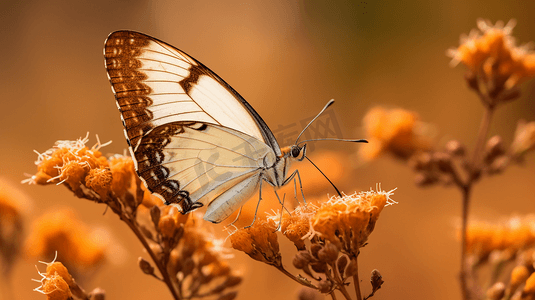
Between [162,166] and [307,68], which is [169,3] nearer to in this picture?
[307,68]

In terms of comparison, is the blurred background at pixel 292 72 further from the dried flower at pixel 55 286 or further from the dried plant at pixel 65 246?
the dried flower at pixel 55 286

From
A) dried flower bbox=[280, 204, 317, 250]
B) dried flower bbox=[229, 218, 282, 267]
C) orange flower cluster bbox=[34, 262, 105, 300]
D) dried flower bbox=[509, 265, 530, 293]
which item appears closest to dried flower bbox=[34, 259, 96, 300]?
orange flower cluster bbox=[34, 262, 105, 300]

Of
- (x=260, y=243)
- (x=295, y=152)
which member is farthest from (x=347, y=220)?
(x=295, y=152)

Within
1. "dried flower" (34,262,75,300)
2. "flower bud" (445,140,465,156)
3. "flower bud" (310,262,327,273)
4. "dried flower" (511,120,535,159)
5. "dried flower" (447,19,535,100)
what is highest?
"dried flower" (447,19,535,100)

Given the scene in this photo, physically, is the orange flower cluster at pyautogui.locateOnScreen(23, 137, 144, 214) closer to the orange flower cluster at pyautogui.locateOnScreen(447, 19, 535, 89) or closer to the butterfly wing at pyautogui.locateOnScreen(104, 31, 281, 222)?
the butterfly wing at pyautogui.locateOnScreen(104, 31, 281, 222)

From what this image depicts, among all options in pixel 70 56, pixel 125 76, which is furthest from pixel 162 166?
pixel 70 56
